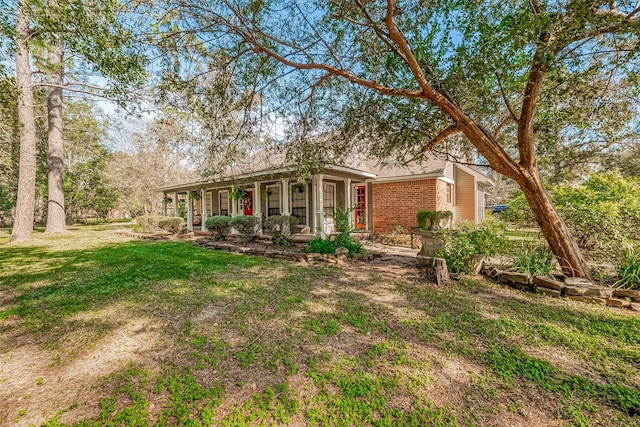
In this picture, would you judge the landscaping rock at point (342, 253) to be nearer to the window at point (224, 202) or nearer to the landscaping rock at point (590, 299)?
the landscaping rock at point (590, 299)

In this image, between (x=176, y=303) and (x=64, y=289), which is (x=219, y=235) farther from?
(x=176, y=303)

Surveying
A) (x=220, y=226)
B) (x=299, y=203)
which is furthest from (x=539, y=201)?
(x=220, y=226)

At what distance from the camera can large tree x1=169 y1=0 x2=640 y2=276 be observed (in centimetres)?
402

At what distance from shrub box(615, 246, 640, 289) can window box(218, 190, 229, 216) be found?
14.8 m

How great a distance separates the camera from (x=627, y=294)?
4.03 meters

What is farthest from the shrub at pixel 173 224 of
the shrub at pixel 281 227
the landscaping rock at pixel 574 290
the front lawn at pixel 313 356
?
the landscaping rock at pixel 574 290

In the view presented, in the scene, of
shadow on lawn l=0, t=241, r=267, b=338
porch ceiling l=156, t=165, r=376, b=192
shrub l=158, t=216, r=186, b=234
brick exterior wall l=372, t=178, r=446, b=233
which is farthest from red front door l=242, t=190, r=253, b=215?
brick exterior wall l=372, t=178, r=446, b=233

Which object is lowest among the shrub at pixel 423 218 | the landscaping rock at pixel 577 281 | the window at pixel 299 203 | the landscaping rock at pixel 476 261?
the landscaping rock at pixel 577 281

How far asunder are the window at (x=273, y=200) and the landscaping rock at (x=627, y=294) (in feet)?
34.7

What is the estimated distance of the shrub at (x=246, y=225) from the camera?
10.3m

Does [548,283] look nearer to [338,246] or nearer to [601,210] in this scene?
[601,210]

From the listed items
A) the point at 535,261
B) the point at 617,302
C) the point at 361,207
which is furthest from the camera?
the point at 361,207

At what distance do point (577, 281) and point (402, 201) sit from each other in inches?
299

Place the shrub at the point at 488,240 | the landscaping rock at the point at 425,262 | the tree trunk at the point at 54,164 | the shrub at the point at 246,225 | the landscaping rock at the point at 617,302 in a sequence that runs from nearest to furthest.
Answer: the landscaping rock at the point at 617,302
the shrub at the point at 488,240
the landscaping rock at the point at 425,262
the shrub at the point at 246,225
the tree trunk at the point at 54,164
